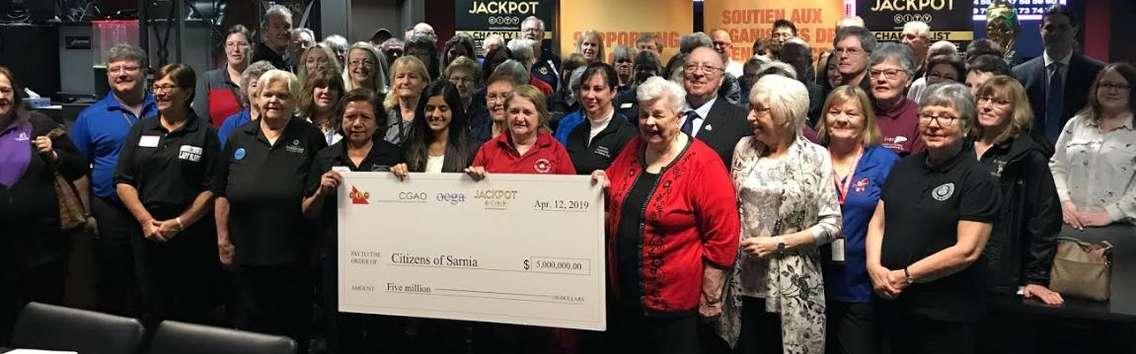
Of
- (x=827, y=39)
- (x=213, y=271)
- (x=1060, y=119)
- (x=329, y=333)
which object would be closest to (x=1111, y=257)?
(x=1060, y=119)

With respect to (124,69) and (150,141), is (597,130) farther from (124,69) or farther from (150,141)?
(124,69)

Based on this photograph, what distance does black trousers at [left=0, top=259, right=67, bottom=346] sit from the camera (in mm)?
4805

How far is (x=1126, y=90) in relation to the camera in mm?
4801

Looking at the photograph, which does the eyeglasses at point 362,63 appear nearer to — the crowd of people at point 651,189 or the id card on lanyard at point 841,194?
the crowd of people at point 651,189

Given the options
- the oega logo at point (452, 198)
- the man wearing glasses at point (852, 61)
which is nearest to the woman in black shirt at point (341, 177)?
the oega logo at point (452, 198)

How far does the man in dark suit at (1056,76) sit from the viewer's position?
6.52 meters

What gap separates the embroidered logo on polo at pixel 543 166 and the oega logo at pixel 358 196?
0.67m

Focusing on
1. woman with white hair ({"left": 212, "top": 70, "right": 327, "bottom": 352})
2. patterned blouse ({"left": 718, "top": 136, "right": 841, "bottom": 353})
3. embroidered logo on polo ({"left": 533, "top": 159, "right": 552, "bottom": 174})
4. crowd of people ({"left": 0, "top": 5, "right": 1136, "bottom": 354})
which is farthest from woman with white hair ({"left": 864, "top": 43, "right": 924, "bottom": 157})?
woman with white hair ({"left": 212, "top": 70, "right": 327, "bottom": 352})

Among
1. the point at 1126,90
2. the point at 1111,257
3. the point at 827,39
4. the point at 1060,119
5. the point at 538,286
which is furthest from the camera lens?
the point at 827,39

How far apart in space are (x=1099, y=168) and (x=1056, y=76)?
6.39 ft

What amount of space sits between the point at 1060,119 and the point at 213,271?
4.84 m

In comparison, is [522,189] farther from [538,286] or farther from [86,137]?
[86,137]

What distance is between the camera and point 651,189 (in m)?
3.91

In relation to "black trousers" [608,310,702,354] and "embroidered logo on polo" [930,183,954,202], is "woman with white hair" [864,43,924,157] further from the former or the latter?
"black trousers" [608,310,702,354]
